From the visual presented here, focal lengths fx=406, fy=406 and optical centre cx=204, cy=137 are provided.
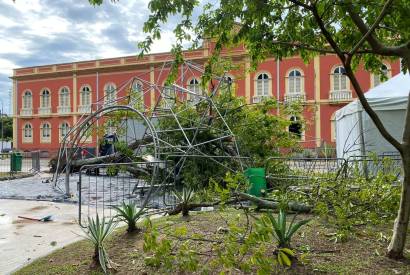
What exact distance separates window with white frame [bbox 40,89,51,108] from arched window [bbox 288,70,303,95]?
98.5 ft

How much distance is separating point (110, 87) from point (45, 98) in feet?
32.5

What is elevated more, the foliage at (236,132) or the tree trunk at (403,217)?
the foliage at (236,132)

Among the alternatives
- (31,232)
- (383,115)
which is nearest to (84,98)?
(383,115)

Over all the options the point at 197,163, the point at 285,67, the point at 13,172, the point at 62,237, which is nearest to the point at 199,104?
the point at 197,163

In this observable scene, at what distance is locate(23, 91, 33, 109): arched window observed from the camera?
52.0 metres

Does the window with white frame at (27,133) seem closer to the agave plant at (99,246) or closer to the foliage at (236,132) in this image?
the foliage at (236,132)

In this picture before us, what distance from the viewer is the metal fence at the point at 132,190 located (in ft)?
27.9

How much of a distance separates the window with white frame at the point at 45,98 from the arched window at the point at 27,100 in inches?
69.8

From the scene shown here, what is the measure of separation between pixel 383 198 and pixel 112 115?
10993 mm

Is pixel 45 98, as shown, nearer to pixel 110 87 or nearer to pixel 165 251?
pixel 110 87

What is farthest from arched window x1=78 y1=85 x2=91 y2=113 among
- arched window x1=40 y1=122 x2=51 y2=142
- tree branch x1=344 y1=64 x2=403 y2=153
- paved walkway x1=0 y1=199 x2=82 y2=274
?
tree branch x1=344 y1=64 x2=403 y2=153

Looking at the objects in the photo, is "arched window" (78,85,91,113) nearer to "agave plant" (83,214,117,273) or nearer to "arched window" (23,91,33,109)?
"arched window" (23,91,33,109)

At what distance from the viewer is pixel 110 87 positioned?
47.3 m

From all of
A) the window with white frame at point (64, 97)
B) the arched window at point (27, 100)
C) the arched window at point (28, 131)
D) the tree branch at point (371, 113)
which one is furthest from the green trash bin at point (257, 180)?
the arched window at point (27, 100)
